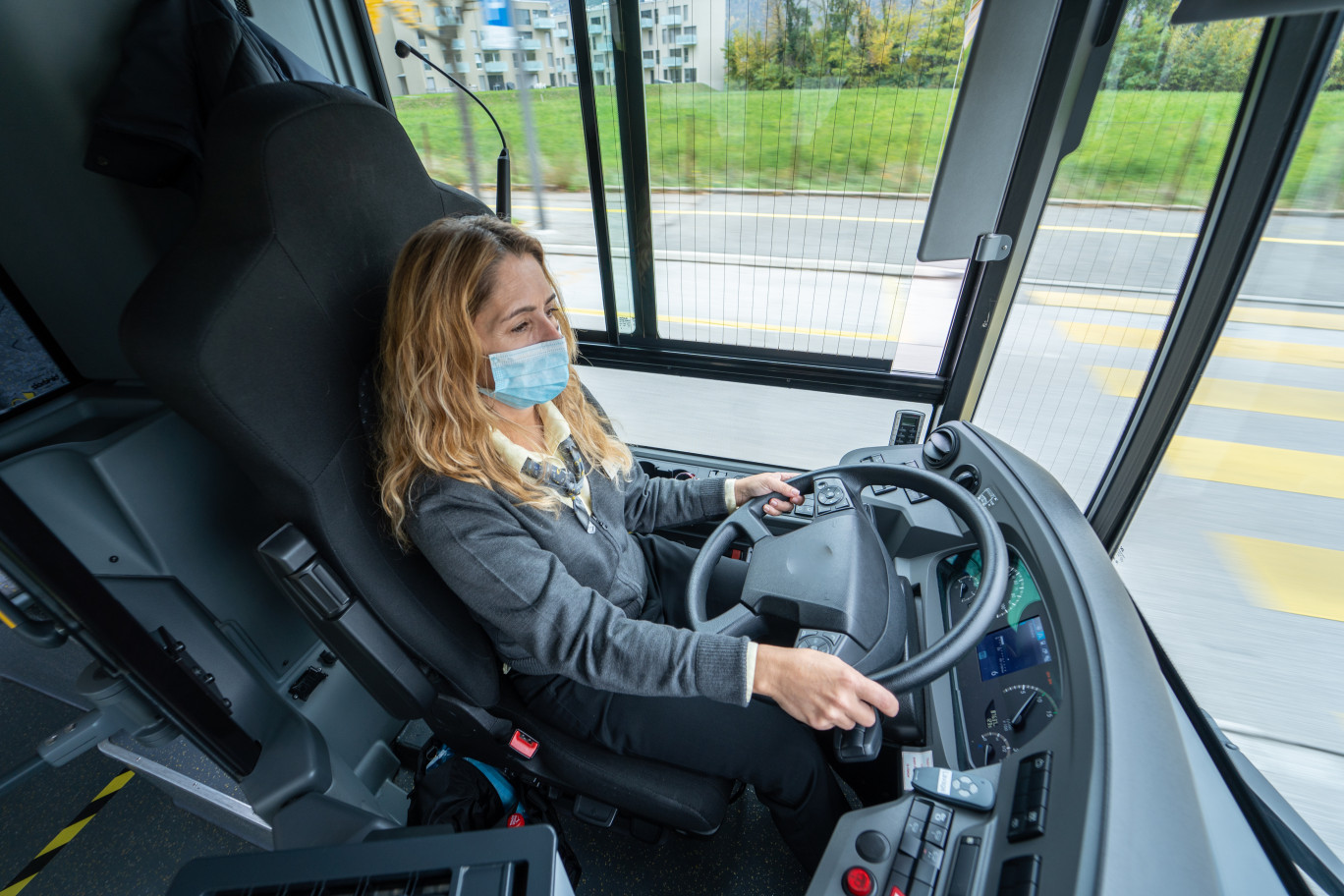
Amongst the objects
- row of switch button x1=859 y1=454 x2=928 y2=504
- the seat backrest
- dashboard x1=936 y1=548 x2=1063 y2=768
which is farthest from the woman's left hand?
the seat backrest

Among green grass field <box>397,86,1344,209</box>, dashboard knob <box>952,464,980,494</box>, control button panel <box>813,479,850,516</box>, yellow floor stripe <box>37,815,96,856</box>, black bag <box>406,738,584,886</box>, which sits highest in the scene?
green grass field <box>397,86,1344,209</box>

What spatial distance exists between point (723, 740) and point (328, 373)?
959mm

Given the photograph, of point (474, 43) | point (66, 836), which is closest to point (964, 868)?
point (66, 836)

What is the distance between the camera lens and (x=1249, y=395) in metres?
1.24

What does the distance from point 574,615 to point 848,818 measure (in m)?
0.53

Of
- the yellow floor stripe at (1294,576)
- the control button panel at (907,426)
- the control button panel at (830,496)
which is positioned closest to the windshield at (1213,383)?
the yellow floor stripe at (1294,576)

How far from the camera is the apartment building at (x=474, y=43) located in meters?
1.81

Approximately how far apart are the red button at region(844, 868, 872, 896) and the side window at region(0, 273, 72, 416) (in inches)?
63.6

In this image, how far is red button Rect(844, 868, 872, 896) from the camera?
804 mm

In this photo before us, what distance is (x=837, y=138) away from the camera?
171 cm

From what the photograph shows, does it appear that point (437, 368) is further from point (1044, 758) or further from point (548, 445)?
point (1044, 758)

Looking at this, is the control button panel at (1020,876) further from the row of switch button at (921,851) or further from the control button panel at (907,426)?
the control button panel at (907,426)

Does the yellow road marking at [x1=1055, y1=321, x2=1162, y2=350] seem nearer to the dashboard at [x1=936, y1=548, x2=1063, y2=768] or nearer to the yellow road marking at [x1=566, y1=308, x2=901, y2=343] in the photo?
the yellow road marking at [x1=566, y1=308, x2=901, y2=343]

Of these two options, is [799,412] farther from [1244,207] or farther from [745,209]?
[1244,207]
